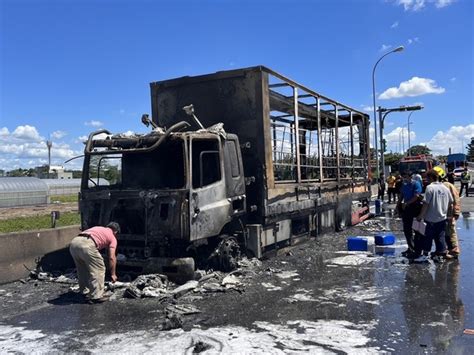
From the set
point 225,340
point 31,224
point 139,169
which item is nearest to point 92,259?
point 139,169

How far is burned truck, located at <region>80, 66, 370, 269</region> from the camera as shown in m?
7.36

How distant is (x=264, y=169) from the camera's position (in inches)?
340

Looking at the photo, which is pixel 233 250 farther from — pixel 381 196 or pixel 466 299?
pixel 381 196

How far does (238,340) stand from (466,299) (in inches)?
132

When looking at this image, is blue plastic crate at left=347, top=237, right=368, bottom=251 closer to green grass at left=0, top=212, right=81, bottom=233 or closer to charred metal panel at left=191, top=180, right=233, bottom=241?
charred metal panel at left=191, top=180, right=233, bottom=241

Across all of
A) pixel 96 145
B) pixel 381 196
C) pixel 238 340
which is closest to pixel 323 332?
pixel 238 340

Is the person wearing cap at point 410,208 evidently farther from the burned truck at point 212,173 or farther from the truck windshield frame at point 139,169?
the truck windshield frame at point 139,169

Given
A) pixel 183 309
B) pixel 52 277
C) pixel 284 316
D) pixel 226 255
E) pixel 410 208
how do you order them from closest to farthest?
pixel 284 316 → pixel 183 309 → pixel 226 255 → pixel 52 277 → pixel 410 208

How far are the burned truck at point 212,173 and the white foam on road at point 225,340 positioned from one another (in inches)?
85.3

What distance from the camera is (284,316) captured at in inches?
226

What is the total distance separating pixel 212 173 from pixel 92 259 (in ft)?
7.66

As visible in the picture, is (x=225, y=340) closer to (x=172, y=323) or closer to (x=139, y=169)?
(x=172, y=323)

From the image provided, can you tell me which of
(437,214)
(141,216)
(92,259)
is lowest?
(92,259)

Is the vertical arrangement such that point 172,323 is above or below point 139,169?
below
